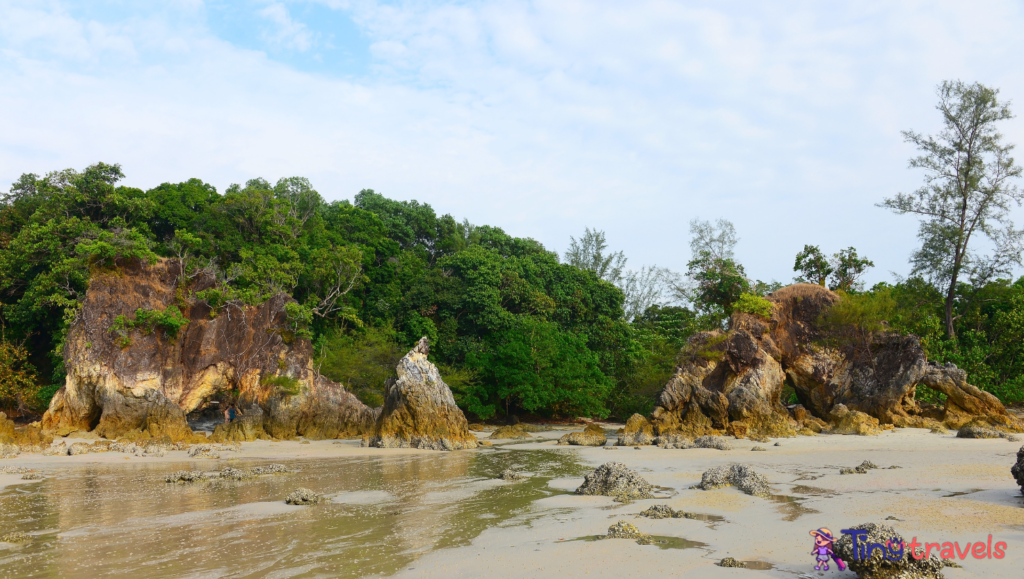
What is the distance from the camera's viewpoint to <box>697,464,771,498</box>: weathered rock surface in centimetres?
837

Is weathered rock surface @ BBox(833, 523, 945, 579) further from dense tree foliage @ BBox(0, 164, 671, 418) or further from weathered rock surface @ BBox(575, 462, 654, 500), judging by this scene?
dense tree foliage @ BBox(0, 164, 671, 418)

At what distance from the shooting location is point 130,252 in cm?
2014

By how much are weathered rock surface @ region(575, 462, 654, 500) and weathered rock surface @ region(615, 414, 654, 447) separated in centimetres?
819

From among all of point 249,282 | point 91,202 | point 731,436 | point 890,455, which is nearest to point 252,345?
point 249,282

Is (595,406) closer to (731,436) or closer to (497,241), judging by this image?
(731,436)

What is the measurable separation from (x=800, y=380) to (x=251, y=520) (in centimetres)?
1877

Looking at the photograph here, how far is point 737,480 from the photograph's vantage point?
8.79 metres

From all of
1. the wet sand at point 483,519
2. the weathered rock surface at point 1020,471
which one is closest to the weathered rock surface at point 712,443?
the wet sand at point 483,519

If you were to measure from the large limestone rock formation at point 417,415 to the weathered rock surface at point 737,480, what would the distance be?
33.0 feet

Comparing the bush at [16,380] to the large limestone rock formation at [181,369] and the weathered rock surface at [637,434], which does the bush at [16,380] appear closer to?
the large limestone rock formation at [181,369]

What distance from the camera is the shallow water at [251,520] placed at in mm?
5500

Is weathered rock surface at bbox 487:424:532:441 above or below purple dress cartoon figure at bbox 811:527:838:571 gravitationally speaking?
below

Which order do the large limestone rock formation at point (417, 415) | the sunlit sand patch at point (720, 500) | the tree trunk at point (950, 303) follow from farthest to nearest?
the tree trunk at point (950, 303) < the large limestone rock formation at point (417, 415) < the sunlit sand patch at point (720, 500)

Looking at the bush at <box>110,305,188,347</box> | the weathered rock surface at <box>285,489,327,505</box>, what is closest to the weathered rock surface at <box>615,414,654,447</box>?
the weathered rock surface at <box>285,489,327,505</box>
